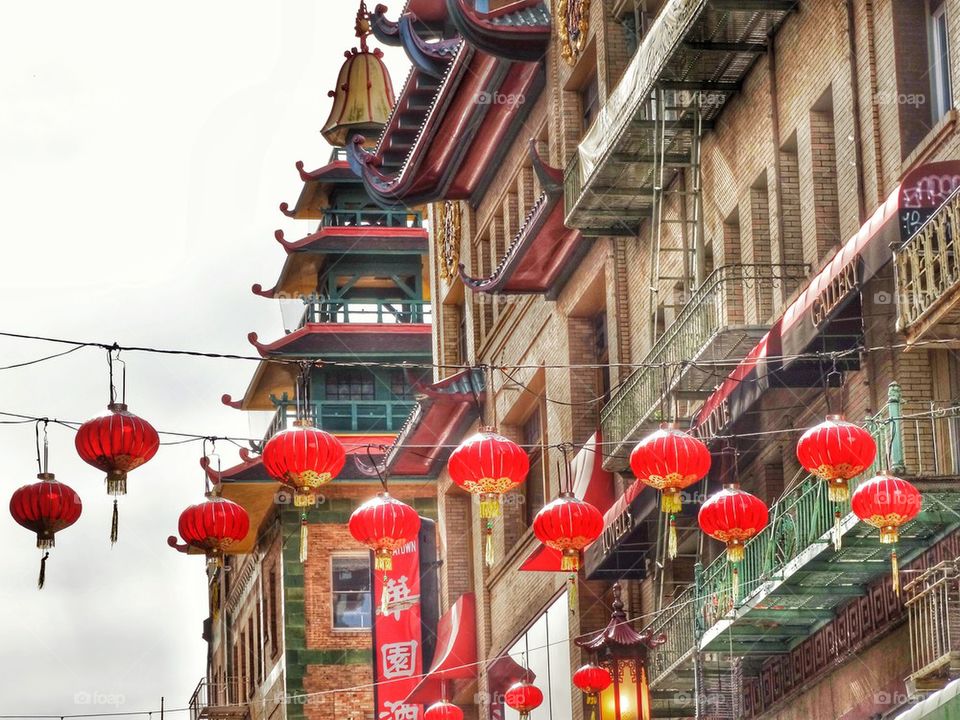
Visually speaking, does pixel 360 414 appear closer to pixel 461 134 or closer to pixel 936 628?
pixel 461 134

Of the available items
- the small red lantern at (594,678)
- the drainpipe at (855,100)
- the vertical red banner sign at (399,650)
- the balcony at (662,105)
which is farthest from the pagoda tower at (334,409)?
the drainpipe at (855,100)

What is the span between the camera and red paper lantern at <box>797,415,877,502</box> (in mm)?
21812

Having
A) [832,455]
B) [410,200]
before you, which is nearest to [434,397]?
[410,200]

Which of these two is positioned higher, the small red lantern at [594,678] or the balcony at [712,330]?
the balcony at [712,330]

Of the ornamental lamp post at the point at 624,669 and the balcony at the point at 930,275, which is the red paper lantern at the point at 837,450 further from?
the ornamental lamp post at the point at 624,669

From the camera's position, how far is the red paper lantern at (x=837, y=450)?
21812mm

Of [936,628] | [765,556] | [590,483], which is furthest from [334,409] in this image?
[936,628]

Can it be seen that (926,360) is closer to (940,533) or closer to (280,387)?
(940,533)

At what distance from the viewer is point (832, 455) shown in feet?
71.6

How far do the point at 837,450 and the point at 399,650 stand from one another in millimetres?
26156

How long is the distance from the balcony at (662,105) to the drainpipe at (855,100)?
6.52 feet

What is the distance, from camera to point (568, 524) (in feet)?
88.8

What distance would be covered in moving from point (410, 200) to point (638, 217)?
1226 centimetres

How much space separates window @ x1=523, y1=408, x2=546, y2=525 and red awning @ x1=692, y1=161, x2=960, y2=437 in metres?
12.2
